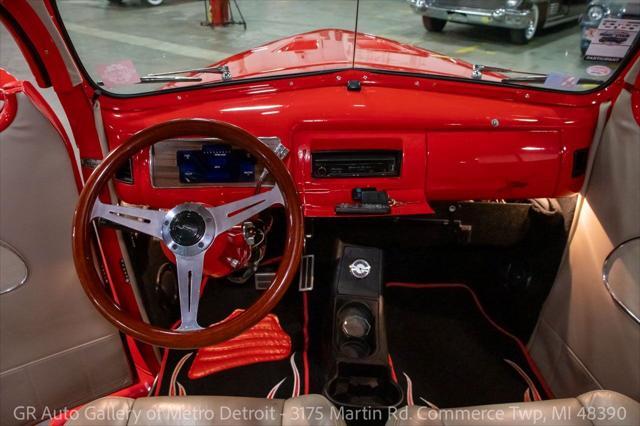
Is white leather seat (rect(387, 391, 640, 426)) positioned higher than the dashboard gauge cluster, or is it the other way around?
the dashboard gauge cluster

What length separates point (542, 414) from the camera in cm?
119

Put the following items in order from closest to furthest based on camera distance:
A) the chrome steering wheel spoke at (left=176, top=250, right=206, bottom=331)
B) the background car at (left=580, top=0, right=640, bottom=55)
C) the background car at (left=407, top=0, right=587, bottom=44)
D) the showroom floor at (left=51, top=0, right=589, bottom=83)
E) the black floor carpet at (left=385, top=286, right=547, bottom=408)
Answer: the chrome steering wheel spoke at (left=176, top=250, right=206, bottom=331) < the background car at (left=580, top=0, right=640, bottom=55) < the black floor carpet at (left=385, top=286, right=547, bottom=408) < the showroom floor at (left=51, top=0, right=589, bottom=83) < the background car at (left=407, top=0, right=587, bottom=44)

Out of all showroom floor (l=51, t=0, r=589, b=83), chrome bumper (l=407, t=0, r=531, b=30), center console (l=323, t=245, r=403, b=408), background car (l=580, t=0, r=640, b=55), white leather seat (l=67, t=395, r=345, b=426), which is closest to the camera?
white leather seat (l=67, t=395, r=345, b=426)

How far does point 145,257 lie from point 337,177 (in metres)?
0.91

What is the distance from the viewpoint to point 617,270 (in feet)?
5.15

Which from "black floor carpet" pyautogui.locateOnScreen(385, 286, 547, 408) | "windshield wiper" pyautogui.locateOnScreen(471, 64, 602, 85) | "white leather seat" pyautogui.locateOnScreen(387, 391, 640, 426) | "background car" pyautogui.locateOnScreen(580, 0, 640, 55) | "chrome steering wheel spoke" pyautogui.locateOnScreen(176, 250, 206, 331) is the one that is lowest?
"black floor carpet" pyautogui.locateOnScreen(385, 286, 547, 408)

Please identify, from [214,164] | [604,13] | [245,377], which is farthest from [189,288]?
[604,13]

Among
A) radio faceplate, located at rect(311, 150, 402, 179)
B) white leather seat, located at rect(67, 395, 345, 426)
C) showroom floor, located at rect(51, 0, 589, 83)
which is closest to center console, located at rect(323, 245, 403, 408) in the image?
white leather seat, located at rect(67, 395, 345, 426)

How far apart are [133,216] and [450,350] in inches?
58.9

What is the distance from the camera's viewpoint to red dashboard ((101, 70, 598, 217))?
66.1 inches

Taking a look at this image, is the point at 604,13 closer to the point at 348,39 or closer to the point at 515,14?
the point at 348,39

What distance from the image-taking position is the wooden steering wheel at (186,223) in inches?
49.8

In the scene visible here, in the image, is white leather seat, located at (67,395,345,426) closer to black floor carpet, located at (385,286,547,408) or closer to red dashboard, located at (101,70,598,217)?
red dashboard, located at (101,70,598,217)

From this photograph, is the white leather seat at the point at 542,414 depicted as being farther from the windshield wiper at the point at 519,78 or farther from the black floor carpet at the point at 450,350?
the windshield wiper at the point at 519,78
